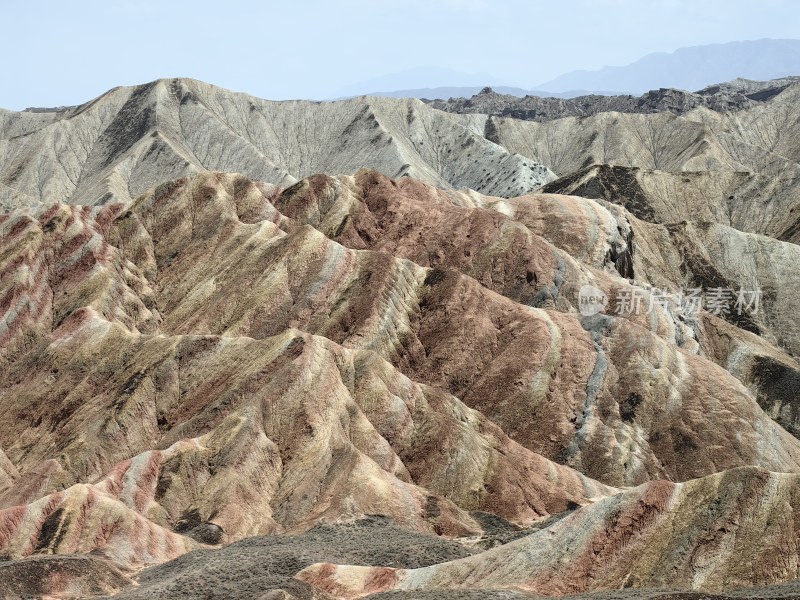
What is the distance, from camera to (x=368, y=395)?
8181 centimetres

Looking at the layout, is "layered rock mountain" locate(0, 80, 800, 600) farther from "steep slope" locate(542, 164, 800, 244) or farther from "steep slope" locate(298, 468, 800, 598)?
"steep slope" locate(542, 164, 800, 244)

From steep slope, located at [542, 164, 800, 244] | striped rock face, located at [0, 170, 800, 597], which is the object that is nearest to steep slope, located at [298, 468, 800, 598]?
striped rock face, located at [0, 170, 800, 597]

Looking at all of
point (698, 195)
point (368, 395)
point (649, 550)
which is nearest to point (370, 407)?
point (368, 395)

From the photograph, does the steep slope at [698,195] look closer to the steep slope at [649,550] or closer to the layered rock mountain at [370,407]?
the layered rock mountain at [370,407]

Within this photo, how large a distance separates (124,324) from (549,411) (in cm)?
4081

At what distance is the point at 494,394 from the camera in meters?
92.6

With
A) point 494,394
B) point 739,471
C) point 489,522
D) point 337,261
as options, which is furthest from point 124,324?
point 739,471

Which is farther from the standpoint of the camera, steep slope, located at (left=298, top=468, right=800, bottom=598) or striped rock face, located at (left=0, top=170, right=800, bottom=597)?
striped rock face, located at (left=0, top=170, right=800, bottom=597)

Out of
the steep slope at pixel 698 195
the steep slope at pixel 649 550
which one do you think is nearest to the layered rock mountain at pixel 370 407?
the steep slope at pixel 649 550

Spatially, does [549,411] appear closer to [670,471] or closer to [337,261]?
[670,471]

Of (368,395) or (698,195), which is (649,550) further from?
(698,195)

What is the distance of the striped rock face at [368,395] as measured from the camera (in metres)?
→ 54.2

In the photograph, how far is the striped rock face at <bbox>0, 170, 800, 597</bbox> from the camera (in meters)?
54.2

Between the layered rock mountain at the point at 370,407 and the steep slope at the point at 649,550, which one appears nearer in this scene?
the steep slope at the point at 649,550
